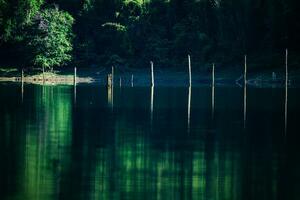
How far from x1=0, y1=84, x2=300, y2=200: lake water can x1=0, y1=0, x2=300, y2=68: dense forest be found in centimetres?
4183

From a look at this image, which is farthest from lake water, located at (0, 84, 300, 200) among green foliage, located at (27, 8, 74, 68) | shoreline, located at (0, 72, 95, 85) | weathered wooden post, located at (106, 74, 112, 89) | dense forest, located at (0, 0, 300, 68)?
green foliage, located at (27, 8, 74, 68)

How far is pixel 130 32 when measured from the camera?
331 ft

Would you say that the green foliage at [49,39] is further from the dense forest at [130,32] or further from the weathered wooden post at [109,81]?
the weathered wooden post at [109,81]

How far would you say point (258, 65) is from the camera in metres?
91.4

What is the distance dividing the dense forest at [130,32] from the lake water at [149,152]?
137 ft

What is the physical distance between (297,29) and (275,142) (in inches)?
2280

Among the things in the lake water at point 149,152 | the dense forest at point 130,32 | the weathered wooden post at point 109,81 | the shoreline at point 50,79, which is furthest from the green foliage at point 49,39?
the lake water at point 149,152

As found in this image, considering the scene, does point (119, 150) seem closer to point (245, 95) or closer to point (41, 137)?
point (41, 137)

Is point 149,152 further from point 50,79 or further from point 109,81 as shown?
point 50,79

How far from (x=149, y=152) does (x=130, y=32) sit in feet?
234

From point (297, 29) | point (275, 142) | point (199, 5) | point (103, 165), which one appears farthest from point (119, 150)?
point (199, 5)

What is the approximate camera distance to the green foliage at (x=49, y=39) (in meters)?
98.8

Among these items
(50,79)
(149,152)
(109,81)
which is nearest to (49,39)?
(50,79)

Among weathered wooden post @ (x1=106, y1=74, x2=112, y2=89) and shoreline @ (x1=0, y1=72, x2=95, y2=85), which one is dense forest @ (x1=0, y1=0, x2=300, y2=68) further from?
weathered wooden post @ (x1=106, y1=74, x2=112, y2=89)
